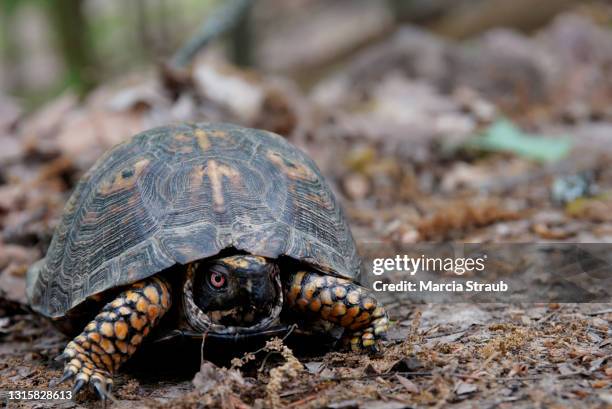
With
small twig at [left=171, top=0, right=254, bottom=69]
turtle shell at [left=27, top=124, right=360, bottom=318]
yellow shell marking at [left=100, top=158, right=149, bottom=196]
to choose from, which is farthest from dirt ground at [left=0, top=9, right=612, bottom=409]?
yellow shell marking at [left=100, top=158, right=149, bottom=196]

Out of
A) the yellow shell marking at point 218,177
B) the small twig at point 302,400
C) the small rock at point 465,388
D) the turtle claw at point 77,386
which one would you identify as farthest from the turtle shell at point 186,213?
the small rock at point 465,388

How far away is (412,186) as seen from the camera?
6.56 metres

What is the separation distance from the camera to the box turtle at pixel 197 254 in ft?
9.07

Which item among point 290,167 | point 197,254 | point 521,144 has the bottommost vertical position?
point 197,254

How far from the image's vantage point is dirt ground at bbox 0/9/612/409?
8.43ft

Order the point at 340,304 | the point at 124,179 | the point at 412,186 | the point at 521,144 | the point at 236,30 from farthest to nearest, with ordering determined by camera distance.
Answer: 1. the point at 236,30
2. the point at 521,144
3. the point at 412,186
4. the point at 124,179
5. the point at 340,304

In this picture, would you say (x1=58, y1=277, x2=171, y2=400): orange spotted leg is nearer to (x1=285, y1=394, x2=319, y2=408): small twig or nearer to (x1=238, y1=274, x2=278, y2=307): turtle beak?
(x1=238, y1=274, x2=278, y2=307): turtle beak

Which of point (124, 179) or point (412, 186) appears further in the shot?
point (412, 186)

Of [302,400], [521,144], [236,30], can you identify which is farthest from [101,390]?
[236,30]

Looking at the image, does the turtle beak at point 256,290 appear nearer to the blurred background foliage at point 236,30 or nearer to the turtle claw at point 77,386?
the turtle claw at point 77,386

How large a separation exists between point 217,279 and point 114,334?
1.55ft

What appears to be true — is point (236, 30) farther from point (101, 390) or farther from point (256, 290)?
point (101, 390)

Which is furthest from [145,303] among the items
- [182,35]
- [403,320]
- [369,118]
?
[182,35]

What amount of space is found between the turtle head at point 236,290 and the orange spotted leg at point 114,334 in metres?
0.18
